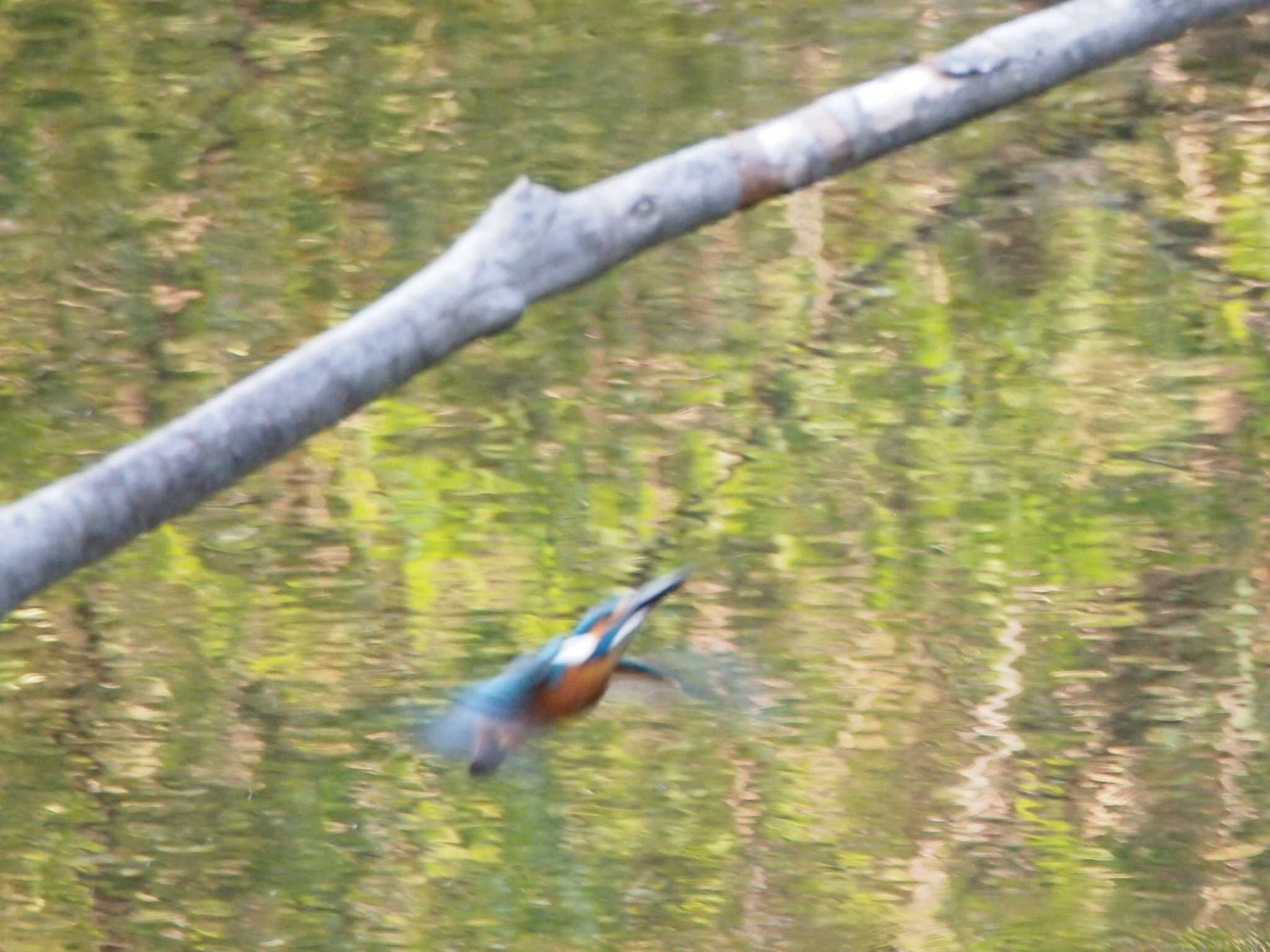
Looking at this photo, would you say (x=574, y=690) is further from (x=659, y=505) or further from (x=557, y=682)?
(x=659, y=505)

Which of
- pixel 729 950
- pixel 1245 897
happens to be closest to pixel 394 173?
pixel 729 950

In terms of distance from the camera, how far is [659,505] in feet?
4.81

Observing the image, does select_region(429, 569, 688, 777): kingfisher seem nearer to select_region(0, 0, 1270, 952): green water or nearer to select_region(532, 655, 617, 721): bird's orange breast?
select_region(532, 655, 617, 721): bird's orange breast

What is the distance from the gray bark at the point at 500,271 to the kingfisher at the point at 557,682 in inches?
9.6

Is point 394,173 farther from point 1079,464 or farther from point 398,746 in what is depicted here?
point 1079,464

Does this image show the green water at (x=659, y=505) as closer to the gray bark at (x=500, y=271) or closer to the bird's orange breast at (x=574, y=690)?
the bird's orange breast at (x=574, y=690)

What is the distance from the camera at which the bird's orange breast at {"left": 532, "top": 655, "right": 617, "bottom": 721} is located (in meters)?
1.08

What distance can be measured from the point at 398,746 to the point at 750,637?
33 cm

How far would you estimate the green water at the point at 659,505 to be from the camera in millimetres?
1424

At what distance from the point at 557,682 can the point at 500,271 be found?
1.06ft

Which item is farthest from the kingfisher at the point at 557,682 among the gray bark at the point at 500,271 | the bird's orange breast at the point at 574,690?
the gray bark at the point at 500,271

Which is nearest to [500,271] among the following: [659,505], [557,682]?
[557,682]

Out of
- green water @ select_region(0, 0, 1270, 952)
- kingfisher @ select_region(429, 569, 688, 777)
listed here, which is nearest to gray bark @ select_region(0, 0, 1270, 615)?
kingfisher @ select_region(429, 569, 688, 777)

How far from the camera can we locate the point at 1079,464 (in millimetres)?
1465
